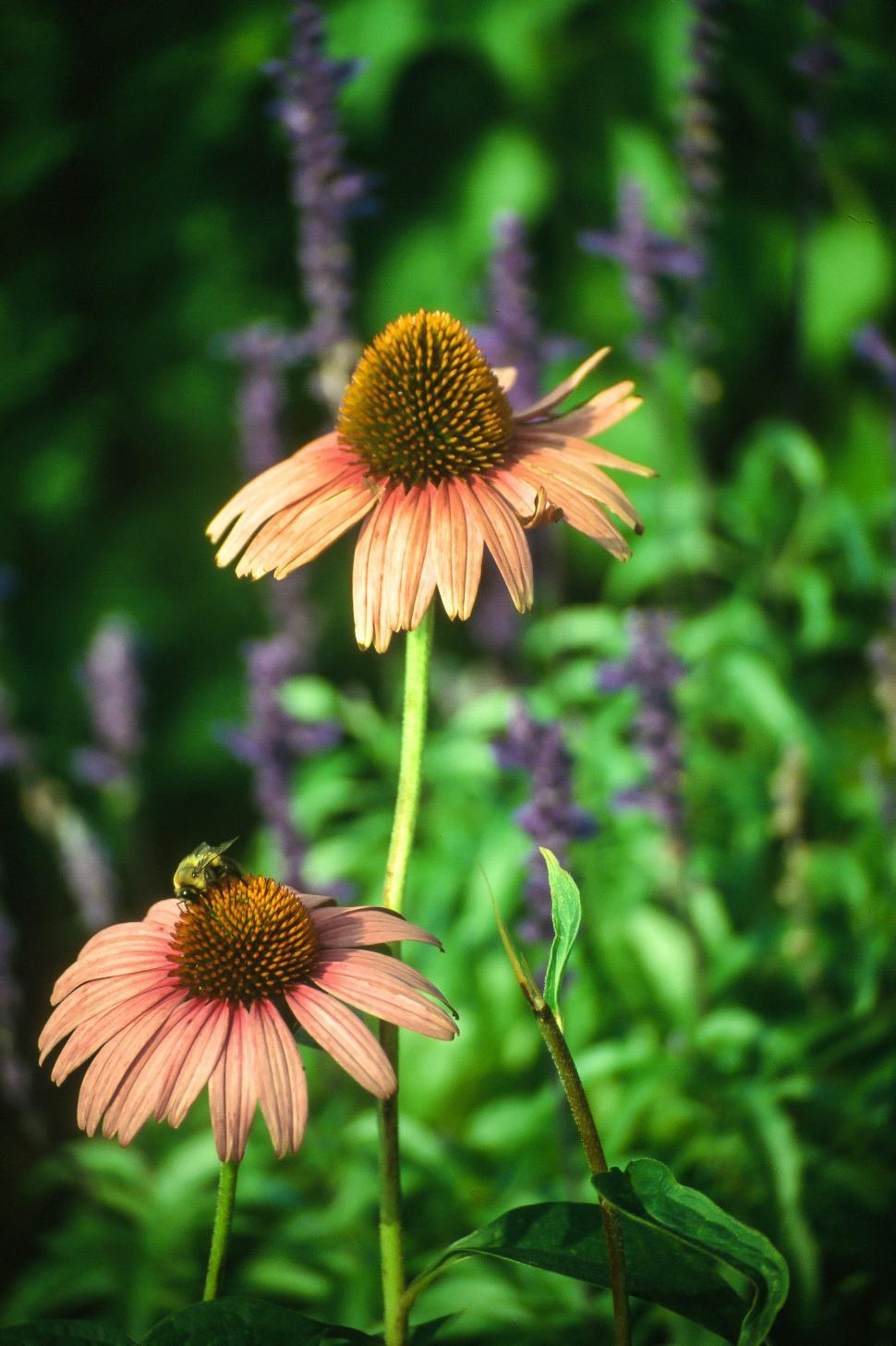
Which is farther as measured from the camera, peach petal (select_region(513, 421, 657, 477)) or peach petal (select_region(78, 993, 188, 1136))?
peach petal (select_region(513, 421, 657, 477))

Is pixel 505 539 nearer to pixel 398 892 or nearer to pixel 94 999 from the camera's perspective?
pixel 398 892

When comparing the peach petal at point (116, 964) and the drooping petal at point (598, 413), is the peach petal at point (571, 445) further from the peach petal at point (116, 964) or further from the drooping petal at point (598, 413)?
the peach petal at point (116, 964)

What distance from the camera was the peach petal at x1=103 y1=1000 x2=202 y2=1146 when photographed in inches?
27.1

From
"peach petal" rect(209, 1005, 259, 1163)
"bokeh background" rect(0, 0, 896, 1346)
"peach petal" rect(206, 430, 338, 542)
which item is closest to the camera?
"peach petal" rect(209, 1005, 259, 1163)

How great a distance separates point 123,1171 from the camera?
2109mm

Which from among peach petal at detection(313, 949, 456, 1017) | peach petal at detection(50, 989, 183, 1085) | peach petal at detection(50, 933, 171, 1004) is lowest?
peach petal at detection(50, 989, 183, 1085)

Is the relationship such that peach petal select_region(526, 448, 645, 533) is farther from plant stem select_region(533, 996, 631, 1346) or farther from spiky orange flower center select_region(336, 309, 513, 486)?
plant stem select_region(533, 996, 631, 1346)

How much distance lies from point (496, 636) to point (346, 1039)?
5.97 feet

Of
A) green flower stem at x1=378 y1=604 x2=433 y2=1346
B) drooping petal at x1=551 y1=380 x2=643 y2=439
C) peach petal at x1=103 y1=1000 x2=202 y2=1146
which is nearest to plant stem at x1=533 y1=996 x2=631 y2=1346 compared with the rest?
green flower stem at x1=378 y1=604 x2=433 y2=1346

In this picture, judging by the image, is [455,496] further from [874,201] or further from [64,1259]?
[874,201]

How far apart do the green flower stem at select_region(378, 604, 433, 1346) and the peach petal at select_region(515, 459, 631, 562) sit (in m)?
0.12

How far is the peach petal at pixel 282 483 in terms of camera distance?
0.87 m

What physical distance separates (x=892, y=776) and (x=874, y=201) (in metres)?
1.74

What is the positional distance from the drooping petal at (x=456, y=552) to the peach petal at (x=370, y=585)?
1.6 inches
